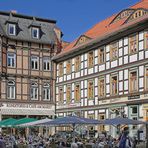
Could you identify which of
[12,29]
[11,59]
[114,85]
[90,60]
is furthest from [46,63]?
[114,85]

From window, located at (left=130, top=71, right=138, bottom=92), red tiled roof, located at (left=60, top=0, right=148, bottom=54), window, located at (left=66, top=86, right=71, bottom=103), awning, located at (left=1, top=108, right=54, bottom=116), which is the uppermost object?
red tiled roof, located at (left=60, top=0, right=148, bottom=54)

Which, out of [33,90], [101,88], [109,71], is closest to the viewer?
[109,71]

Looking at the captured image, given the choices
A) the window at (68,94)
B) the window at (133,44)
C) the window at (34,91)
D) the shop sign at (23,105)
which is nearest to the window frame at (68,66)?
the window at (68,94)

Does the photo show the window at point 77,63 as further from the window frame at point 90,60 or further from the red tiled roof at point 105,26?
the window frame at point 90,60

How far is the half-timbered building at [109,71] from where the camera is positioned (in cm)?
3089

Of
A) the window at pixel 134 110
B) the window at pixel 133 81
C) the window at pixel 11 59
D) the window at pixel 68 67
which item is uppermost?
the window at pixel 11 59

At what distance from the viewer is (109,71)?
113 ft

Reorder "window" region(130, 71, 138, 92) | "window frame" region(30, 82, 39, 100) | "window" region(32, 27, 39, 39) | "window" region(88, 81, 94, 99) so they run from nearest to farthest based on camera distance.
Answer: "window" region(130, 71, 138, 92) < "window" region(88, 81, 94, 99) < "window frame" region(30, 82, 39, 100) < "window" region(32, 27, 39, 39)

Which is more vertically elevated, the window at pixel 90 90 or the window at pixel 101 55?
the window at pixel 101 55

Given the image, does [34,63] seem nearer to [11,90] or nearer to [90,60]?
[11,90]

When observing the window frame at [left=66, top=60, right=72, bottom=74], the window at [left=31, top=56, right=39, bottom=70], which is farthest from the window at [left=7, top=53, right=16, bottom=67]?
the window frame at [left=66, top=60, right=72, bottom=74]

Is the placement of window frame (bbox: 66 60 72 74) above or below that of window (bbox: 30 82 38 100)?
above

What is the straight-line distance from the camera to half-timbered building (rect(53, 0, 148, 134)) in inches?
1216

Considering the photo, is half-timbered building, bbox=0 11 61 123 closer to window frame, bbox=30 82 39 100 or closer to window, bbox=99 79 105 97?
window frame, bbox=30 82 39 100
